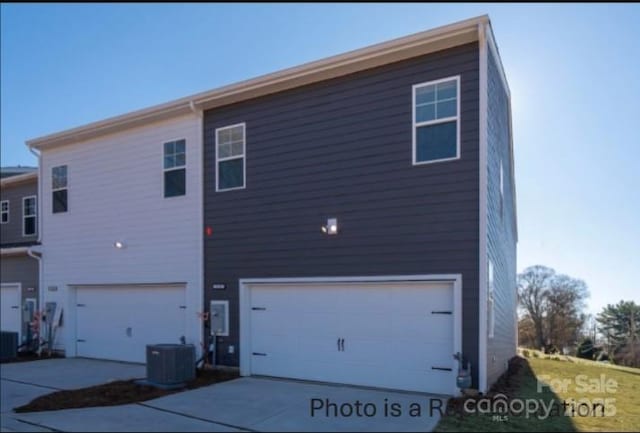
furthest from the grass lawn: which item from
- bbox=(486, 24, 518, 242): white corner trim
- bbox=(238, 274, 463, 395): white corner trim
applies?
bbox=(486, 24, 518, 242): white corner trim

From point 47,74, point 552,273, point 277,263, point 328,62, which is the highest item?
point 47,74

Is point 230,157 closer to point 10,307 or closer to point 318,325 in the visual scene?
Result: point 318,325

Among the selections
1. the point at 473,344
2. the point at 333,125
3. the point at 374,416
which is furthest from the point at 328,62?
the point at 374,416

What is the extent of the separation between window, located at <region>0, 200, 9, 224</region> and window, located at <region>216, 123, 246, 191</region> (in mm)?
9871

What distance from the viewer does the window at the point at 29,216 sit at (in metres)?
14.5

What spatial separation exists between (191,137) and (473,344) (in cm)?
696

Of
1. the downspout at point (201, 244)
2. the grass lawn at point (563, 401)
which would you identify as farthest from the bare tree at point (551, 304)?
the downspout at point (201, 244)

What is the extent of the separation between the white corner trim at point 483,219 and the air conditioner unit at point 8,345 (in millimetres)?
11223

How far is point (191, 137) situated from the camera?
402 inches

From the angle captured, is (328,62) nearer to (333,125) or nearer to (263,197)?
(333,125)

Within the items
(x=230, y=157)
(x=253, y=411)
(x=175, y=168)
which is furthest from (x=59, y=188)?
(x=253, y=411)

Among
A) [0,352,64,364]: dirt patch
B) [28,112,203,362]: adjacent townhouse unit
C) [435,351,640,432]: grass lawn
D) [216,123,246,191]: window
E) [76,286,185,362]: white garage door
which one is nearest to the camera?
[435,351,640,432]: grass lawn

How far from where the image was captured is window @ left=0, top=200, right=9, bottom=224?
50.6 ft

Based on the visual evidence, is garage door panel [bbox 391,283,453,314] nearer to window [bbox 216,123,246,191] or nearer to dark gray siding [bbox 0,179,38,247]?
window [bbox 216,123,246,191]
